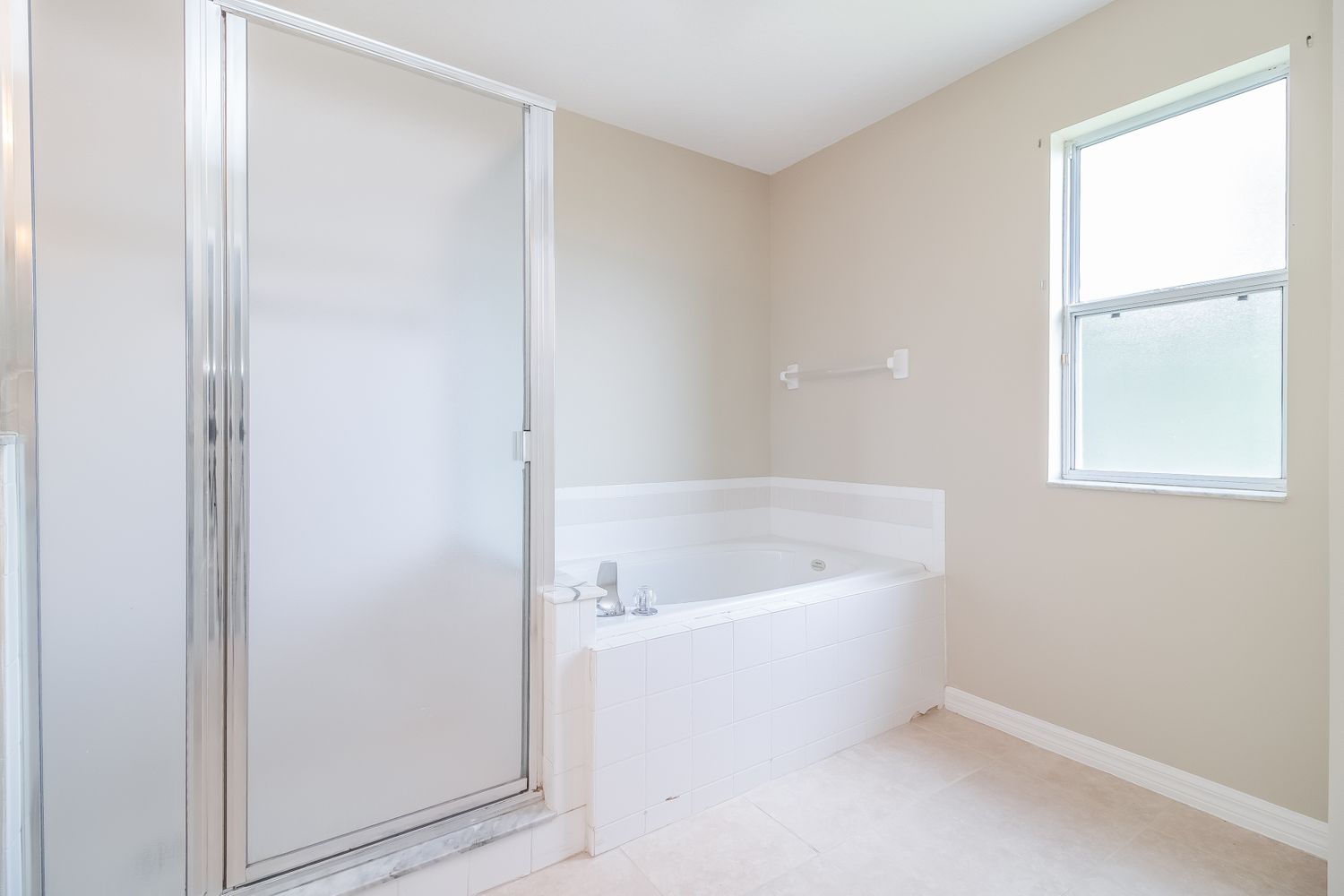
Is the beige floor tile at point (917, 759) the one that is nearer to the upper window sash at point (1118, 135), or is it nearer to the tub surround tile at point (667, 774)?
the tub surround tile at point (667, 774)

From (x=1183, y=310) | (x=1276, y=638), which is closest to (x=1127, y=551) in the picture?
(x=1276, y=638)

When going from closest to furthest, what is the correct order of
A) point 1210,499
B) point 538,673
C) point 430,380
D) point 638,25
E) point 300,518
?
1. point 300,518
2. point 430,380
3. point 538,673
4. point 1210,499
5. point 638,25

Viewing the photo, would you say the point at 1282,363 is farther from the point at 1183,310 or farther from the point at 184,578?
the point at 184,578

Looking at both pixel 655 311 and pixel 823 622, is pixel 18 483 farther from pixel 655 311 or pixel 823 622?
pixel 655 311

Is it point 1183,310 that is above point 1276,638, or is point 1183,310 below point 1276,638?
above

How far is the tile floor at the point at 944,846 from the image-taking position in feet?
4.99

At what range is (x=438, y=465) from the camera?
149 centimetres

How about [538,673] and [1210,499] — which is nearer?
[538,673]

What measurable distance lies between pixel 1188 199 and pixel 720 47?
1.65 m

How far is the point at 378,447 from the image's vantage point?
4.64 feet

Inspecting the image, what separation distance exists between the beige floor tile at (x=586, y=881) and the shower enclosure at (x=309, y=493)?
0.18 metres

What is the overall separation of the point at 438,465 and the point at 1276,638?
2.30 metres

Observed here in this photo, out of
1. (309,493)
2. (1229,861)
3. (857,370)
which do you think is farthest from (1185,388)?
(309,493)

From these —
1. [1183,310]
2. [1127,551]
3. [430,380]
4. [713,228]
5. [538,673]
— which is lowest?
[538,673]
